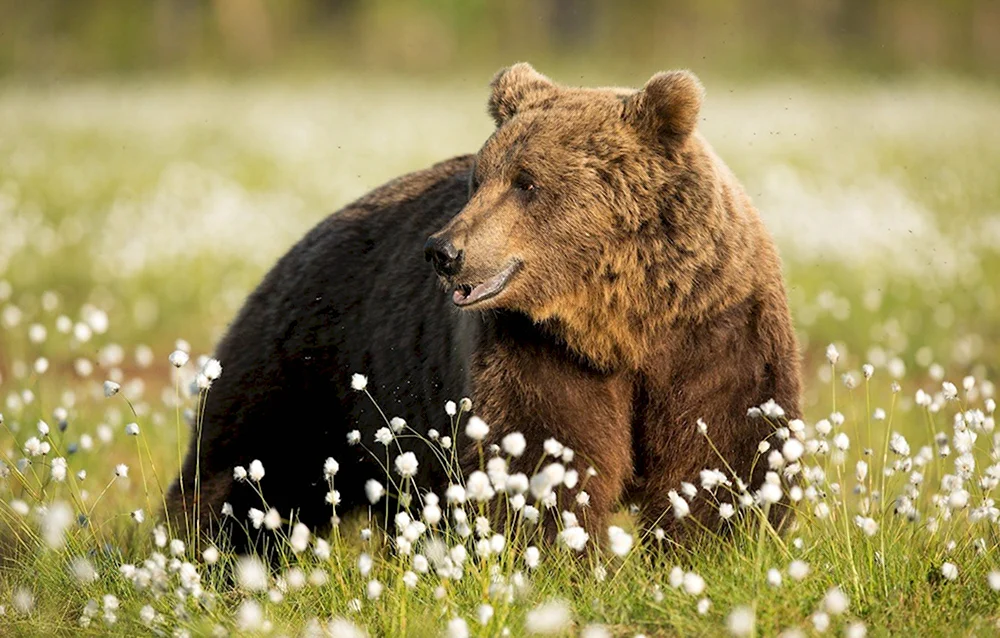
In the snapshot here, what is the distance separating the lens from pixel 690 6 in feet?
157

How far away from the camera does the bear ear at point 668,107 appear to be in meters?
4.41

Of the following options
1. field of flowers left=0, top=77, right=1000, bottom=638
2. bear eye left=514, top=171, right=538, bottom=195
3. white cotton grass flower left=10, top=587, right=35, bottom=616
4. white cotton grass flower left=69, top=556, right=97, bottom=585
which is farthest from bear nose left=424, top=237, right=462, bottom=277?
white cotton grass flower left=10, top=587, right=35, bottom=616

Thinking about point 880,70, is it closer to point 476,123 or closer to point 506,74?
point 476,123

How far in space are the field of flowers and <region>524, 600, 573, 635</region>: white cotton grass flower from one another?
0.04 feet

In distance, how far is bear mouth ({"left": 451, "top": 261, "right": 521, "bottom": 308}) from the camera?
4246 mm

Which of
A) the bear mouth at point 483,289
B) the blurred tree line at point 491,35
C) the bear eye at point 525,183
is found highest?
the bear eye at point 525,183

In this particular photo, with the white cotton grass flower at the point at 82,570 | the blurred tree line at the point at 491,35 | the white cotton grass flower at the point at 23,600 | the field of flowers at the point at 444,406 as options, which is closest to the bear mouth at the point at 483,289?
the field of flowers at the point at 444,406

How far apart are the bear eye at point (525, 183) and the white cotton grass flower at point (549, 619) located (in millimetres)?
1428

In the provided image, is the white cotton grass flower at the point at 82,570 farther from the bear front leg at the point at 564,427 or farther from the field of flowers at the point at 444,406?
the bear front leg at the point at 564,427

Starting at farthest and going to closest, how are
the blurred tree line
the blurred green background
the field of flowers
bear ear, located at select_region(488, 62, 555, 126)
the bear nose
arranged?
the blurred tree line, the blurred green background, bear ear, located at select_region(488, 62, 555, 126), the bear nose, the field of flowers

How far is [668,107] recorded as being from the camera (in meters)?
4.42

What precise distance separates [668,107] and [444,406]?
132 cm

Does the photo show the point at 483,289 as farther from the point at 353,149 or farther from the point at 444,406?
the point at 353,149

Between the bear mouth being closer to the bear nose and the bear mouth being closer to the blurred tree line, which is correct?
the bear nose
